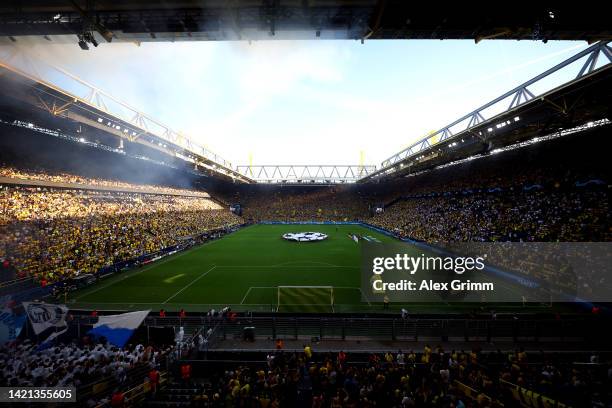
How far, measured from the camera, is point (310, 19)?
18.3 feet

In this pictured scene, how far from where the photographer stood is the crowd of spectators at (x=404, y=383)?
7125 millimetres

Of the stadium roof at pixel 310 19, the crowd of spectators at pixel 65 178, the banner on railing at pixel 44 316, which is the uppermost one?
the crowd of spectators at pixel 65 178

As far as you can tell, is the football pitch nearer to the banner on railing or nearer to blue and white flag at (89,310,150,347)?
blue and white flag at (89,310,150,347)

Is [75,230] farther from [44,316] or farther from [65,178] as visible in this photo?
[44,316]

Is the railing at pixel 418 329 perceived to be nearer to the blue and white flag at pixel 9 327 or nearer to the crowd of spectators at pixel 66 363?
the crowd of spectators at pixel 66 363

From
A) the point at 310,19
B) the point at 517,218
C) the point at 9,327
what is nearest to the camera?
the point at 310,19

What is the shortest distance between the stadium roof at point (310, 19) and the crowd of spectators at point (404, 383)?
348 inches

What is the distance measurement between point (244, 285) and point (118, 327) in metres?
10.8

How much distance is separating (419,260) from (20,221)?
108 ft

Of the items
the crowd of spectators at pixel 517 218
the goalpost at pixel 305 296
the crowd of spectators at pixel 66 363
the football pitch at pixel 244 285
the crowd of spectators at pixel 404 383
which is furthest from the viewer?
the crowd of spectators at pixel 517 218

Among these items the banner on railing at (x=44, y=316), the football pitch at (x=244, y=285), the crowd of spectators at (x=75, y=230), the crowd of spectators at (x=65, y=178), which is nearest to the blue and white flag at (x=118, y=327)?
the banner on railing at (x=44, y=316)

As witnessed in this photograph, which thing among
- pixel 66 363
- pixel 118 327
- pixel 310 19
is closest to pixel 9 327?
pixel 118 327

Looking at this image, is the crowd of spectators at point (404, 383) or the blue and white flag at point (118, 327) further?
the blue and white flag at point (118, 327)

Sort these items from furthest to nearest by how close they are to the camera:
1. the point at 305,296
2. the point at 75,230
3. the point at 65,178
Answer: the point at 65,178, the point at 75,230, the point at 305,296
